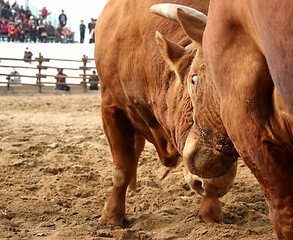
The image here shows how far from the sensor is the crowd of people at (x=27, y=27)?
29828 mm

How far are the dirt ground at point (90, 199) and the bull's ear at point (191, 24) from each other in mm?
1813

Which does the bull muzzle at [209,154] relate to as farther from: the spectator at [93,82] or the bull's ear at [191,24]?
the spectator at [93,82]

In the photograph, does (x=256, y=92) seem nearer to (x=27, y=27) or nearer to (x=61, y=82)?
(x=61, y=82)

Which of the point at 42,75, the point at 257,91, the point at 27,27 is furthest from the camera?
the point at 27,27

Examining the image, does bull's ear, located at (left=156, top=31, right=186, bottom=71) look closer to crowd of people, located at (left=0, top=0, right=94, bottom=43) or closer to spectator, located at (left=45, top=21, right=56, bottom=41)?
crowd of people, located at (left=0, top=0, right=94, bottom=43)

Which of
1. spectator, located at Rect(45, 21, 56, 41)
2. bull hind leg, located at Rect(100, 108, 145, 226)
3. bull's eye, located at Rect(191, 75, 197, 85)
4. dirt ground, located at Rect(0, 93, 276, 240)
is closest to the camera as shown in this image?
A: bull's eye, located at Rect(191, 75, 197, 85)

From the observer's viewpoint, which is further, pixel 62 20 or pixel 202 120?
pixel 62 20

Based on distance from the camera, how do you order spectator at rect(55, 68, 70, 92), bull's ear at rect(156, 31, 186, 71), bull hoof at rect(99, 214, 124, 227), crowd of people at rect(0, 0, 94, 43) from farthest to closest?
crowd of people at rect(0, 0, 94, 43), spectator at rect(55, 68, 70, 92), bull hoof at rect(99, 214, 124, 227), bull's ear at rect(156, 31, 186, 71)

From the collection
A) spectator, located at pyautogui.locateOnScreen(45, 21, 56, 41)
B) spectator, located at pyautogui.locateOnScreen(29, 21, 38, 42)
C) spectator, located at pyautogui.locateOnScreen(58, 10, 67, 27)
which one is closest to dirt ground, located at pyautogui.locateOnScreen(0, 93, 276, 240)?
spectator, located at pyautogui.locateOnScreen(29, 21, 38, 42)

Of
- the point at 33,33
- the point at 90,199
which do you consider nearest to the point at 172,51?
the point at 90,199

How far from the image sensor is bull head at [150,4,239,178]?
333 centimetres

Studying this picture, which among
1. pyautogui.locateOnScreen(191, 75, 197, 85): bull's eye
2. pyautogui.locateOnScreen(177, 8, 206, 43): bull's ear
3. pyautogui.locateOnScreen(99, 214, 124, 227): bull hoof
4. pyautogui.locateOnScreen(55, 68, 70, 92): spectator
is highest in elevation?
pyautogui.locateOnScreen(177, 8, 206, 43): bull's ear

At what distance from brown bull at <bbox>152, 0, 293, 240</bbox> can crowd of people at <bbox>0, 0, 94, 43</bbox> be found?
91.1ft

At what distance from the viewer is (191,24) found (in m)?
3.35
